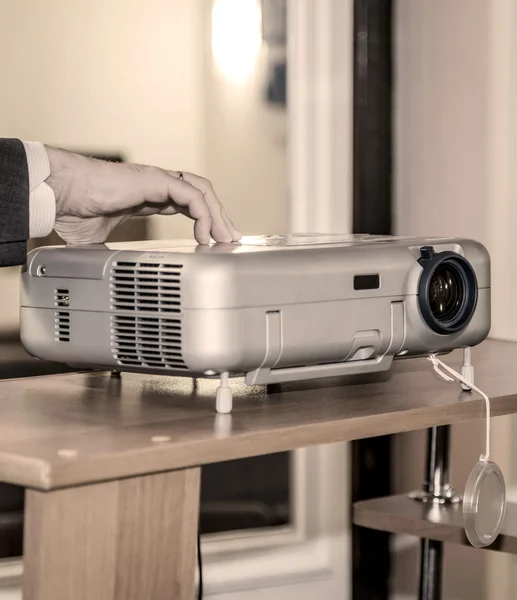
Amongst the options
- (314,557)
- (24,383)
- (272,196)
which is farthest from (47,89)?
(314,557)

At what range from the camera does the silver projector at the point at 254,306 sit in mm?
873

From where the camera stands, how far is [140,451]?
76 centimetres

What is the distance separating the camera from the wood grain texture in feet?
3.97

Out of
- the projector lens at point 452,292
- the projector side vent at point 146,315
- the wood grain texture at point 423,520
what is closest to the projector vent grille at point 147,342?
the projector side vent at point 146,315

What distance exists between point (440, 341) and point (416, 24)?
852 millimetres

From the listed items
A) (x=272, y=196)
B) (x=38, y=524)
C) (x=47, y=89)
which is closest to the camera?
(x=38, y=524)

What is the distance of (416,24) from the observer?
67.8 inches

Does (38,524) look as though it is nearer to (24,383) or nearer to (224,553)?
(24,383)

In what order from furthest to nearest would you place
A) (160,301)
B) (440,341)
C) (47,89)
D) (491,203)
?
1. (491,203)
2. (47,89)
3. (440,341)
4. (160,301)

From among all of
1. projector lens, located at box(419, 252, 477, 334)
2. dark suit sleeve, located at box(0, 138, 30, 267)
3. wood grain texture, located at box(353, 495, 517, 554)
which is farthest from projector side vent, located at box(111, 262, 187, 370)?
wood grain texture, located at box(353, 495, 517, 554)

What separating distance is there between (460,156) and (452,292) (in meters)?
0.66

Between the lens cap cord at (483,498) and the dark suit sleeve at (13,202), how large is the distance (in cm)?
39

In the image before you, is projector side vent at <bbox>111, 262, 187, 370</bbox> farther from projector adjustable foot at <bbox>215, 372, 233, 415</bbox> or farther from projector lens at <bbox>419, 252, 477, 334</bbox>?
projector lens at <bbox>419, 252, 477, 334</bbox>

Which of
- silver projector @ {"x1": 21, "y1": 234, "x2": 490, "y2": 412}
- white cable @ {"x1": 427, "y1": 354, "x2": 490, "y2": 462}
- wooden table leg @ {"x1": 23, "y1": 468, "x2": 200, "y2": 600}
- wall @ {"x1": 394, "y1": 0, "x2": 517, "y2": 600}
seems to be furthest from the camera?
wall @ {"x1": 394, "y1": 0, "x2": 517, "y2": 600}
